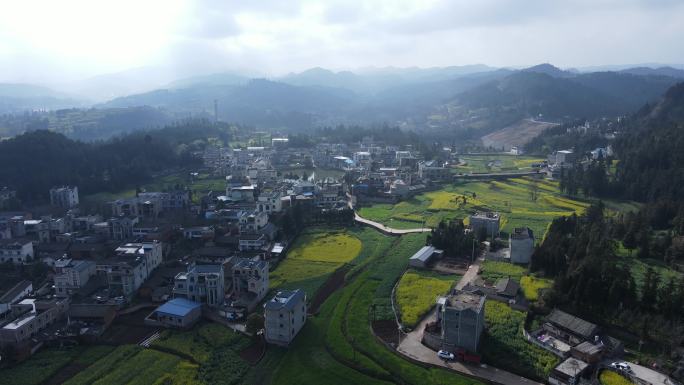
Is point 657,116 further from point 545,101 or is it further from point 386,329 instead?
point 386,329

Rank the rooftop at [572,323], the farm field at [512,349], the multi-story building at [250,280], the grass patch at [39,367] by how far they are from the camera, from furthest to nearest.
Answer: the multi-story building at [250,280], the rooftop at [572,323], the grass patch at [39,367], the farm field at [512,349]

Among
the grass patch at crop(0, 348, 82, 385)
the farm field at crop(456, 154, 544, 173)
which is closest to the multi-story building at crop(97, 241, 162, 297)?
the grass patch at crop(0, 348, 82, 385)

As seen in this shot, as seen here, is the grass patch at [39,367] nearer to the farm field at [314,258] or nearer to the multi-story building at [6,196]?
the farm field at [314,258]

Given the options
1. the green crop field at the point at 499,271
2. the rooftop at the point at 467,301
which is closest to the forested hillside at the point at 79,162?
the green crop field at the point at 499,271

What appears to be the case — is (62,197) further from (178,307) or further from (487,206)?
(487,206)

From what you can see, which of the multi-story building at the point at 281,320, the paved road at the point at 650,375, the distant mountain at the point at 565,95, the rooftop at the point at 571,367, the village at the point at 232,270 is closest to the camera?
the paved road at the point at 650,375

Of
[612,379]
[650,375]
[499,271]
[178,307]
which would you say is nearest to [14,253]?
[178,307]
